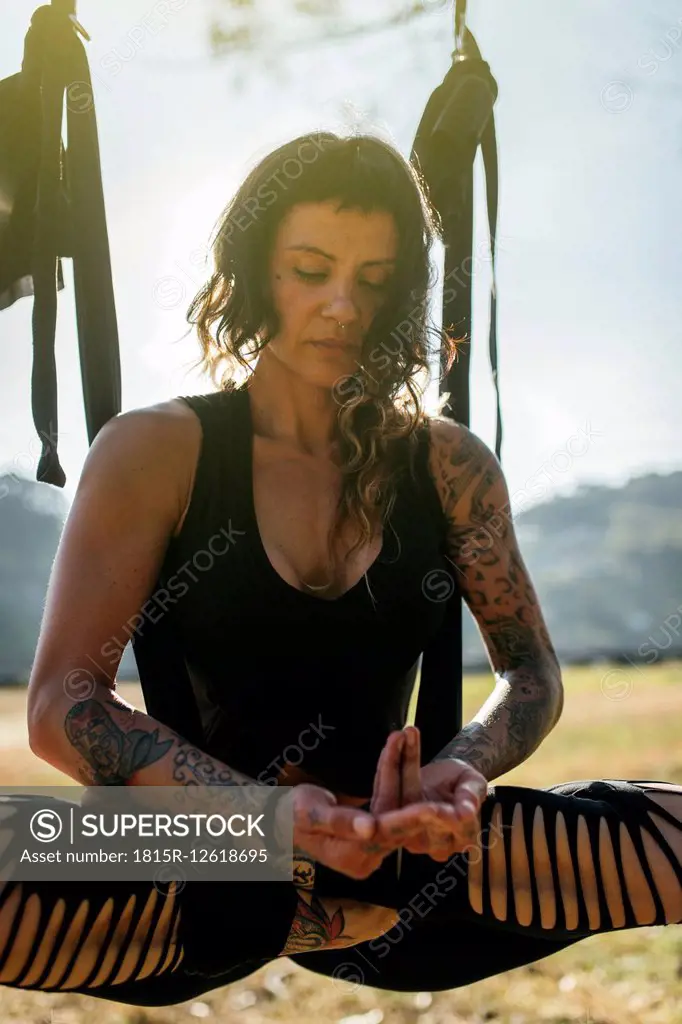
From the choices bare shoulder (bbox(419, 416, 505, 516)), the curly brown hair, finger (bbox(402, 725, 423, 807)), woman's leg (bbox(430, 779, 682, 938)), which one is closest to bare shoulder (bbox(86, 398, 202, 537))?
the curly brown hair

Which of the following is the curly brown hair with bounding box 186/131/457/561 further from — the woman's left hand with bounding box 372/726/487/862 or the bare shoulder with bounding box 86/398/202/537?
the woman's left hand with bounding box 372/726/487/862

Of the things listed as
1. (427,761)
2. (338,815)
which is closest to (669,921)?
(427,761)

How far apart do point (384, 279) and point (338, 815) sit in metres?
0.93

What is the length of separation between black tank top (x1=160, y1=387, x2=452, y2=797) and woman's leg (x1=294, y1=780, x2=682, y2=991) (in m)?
0.26

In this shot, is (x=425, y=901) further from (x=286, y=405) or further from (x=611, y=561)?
(x=611, y=561)

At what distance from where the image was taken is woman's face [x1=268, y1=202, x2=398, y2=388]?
1.55m

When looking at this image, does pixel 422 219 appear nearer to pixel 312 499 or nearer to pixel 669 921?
pixel 312 499

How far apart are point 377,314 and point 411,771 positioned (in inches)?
32.9

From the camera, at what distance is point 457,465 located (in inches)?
67.4

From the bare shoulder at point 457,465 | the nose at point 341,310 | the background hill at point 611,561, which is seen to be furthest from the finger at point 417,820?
the background hill at point 611,561

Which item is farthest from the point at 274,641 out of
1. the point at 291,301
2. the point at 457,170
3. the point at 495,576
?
the point at 457,170

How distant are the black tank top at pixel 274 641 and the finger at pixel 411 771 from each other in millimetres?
341

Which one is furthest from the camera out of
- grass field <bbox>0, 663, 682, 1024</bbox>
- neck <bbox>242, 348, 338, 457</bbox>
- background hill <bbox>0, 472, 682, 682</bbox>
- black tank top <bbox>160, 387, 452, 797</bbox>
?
background hill <bbox>0, 472, 682, 682</bbox>

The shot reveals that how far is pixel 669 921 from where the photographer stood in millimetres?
1282
